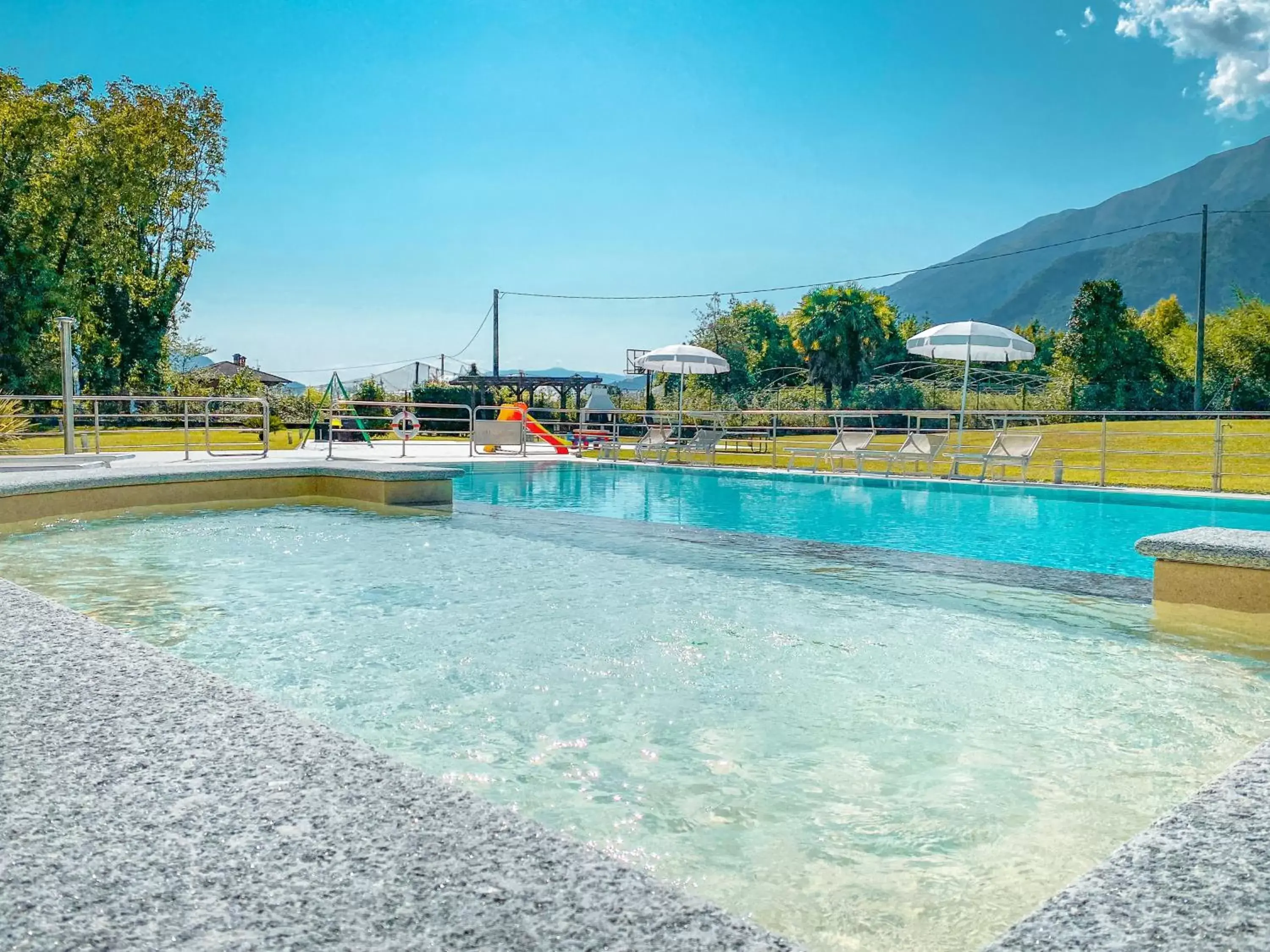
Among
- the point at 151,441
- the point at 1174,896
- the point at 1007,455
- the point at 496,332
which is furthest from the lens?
the point at 496,332

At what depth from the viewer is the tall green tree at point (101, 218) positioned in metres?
22.1

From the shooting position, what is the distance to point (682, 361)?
1561cm

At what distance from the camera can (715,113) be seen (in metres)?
23.6

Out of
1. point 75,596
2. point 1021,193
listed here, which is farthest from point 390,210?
point 75,596

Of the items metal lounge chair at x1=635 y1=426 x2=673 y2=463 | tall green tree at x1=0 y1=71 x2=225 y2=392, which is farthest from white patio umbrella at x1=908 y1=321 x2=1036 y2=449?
tall green tree at x1=0 y1=71 x2=225 y2=392

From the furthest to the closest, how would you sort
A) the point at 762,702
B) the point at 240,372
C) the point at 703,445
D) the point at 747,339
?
the point at 747,339 → the point at 240,372 → the point at 703,445 → the point at 762,702

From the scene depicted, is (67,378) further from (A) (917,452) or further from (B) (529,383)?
(B) (529,383)

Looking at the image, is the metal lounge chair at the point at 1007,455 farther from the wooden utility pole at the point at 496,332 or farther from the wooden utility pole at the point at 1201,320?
the wooden utility pole at the point at 496,332

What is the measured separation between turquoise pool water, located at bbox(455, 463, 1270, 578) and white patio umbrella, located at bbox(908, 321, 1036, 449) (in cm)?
271

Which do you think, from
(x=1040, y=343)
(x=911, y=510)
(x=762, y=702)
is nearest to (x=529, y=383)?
(x=911, y=510)

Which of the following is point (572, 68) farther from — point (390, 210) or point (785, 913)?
point (785, 913)

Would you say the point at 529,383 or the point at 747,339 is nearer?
the point at 529,383

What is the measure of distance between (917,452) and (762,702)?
9979 mm

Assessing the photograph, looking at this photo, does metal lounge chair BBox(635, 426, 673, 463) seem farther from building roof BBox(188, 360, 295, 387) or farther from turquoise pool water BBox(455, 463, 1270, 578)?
building roof BBox(188, 360, 295, 387)
